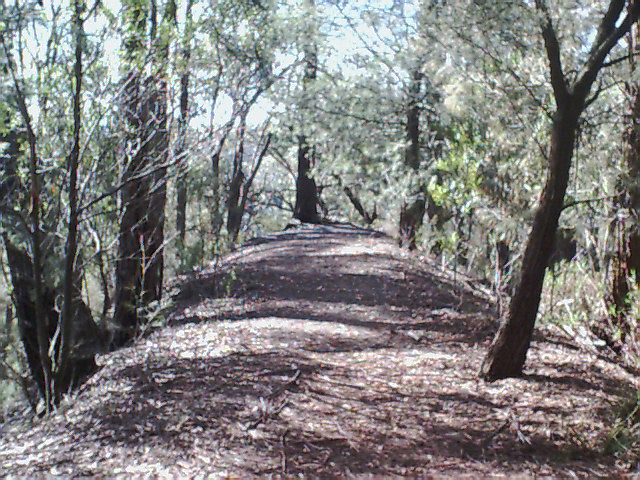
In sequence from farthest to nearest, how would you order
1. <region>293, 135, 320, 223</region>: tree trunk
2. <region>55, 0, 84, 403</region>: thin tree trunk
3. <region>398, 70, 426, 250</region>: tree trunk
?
<region>293, 135, 320, 223</region>: tree trunk, <region>398, 70, 426, 250</region>: tree trunk, <region>55, 0, 84, 403</region>: thin tree trunk

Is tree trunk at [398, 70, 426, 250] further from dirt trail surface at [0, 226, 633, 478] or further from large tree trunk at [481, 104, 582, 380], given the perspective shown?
large tree trunk at [481, 104, 582, 380]

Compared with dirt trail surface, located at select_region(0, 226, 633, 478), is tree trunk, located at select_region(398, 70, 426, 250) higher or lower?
higher

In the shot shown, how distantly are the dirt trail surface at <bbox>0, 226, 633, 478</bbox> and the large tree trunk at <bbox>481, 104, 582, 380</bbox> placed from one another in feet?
1.20

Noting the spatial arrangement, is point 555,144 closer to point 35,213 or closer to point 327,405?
point 327,405

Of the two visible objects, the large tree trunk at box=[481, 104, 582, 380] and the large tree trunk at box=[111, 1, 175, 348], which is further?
the large tree trunk at box=[111, 1, 175, 348]

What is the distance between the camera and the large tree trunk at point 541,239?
4.90m

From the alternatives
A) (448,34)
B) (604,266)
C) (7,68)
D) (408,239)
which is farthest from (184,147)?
(408,239)

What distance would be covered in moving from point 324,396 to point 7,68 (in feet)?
10.3

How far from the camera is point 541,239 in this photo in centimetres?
493

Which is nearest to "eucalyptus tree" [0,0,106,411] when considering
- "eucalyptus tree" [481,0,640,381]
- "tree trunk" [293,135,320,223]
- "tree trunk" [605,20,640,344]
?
"eucalyptus tree" [481,0,640,381]

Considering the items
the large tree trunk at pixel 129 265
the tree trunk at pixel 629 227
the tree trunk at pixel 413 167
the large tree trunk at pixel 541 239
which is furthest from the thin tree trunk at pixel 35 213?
the tree trunk at pixel 413 167

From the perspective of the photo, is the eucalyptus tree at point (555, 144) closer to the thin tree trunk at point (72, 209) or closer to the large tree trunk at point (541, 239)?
the large tree trunk at point (541, 239)

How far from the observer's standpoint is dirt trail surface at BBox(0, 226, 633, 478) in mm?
3830

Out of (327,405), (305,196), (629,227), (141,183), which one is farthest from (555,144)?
(305,196)
